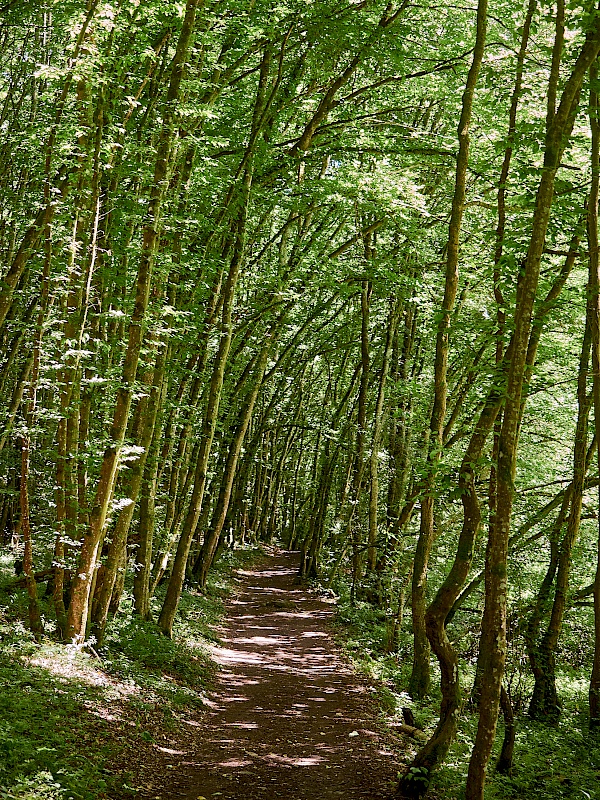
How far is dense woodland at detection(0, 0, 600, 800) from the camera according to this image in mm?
6934

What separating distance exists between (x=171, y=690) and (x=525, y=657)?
17.9ft

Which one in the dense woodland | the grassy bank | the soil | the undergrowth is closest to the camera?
the grassy bank

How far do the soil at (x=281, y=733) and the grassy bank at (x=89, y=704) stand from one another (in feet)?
0.93

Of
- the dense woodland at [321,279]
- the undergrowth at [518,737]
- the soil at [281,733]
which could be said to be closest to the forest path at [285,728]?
the soil at [281,733]

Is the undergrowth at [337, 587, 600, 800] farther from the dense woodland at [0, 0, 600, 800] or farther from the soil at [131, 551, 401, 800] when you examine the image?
the soil at [131, 551, 401, 800]

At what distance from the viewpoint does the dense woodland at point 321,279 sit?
22.7ft

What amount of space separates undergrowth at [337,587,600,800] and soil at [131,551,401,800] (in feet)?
1.36

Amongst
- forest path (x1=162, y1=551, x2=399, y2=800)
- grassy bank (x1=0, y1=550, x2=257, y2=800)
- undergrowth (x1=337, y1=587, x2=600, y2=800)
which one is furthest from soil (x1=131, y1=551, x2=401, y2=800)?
undergrowth (x1=337, y1=587, x2=600, y2=800)

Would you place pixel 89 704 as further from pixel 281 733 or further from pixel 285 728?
pixel 285 728

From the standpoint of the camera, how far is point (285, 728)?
8.84m

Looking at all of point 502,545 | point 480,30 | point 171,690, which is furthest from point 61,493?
point 480,30

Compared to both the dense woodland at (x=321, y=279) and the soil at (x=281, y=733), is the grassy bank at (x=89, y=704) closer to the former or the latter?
the soil at (x=281, y=733)

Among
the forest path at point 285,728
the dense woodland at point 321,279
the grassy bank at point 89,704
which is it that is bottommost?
the forest path at point 285,728

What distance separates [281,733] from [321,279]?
8.52m
